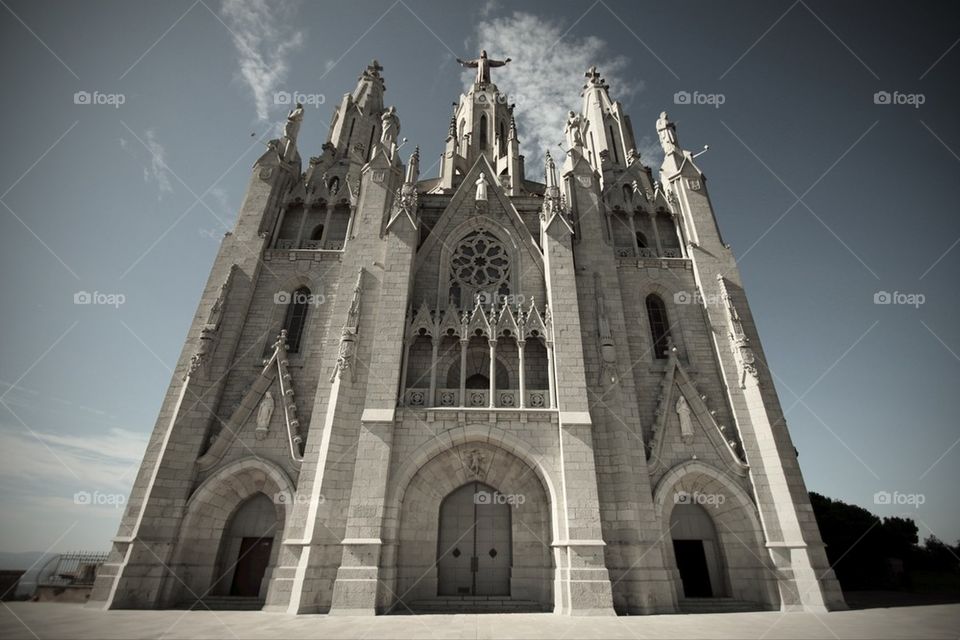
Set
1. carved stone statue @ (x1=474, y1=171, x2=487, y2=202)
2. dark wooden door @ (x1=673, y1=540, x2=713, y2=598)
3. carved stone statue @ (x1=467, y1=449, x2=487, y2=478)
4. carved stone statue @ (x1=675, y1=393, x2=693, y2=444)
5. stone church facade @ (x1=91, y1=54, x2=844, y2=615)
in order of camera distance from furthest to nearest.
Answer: carved stone statue @ (x1=474, y1=171, x2=487, y2=202)
carved stone statue @ (x1=675, y1=393, x2=693, y2=444)
carved stone statue @ (x1=467, y1=449, x2=487, y2=478)
dark wooden door @ (x1=673, y1=540, x2=713, y2=598)
stone church facade @ (x1=91, y1=54, x2=844, y2=615)

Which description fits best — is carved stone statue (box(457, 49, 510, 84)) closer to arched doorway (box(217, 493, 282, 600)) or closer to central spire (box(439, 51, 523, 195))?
central spire (box(439, 51, 523, 195))

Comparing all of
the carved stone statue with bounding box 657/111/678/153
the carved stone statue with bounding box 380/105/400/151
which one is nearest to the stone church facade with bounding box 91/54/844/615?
the carved stone statue with bounding box 380/105/400/151

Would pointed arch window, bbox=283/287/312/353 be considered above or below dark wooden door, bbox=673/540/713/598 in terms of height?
above

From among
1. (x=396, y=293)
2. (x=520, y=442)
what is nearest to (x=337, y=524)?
(x=520, y=442)

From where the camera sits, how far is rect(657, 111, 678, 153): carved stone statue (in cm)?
2366

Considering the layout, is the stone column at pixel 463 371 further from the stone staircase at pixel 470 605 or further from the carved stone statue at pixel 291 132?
the carved stone statue at pixel 291 132

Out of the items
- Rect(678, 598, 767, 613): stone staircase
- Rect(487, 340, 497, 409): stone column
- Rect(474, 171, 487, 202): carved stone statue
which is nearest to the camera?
Rect(678, 598, 767, 613): stone staircase

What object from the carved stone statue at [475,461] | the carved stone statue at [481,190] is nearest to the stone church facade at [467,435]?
the carved stone statue at [475,461]

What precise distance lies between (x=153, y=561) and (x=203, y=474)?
8.61 feet

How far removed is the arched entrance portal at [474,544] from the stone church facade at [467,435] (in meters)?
0.07

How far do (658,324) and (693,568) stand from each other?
9461mm

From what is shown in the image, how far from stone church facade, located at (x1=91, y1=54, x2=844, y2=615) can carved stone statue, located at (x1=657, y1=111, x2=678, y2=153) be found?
5695mm

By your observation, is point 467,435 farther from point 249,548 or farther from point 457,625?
point 249,548

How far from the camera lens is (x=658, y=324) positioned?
18.9 meters
